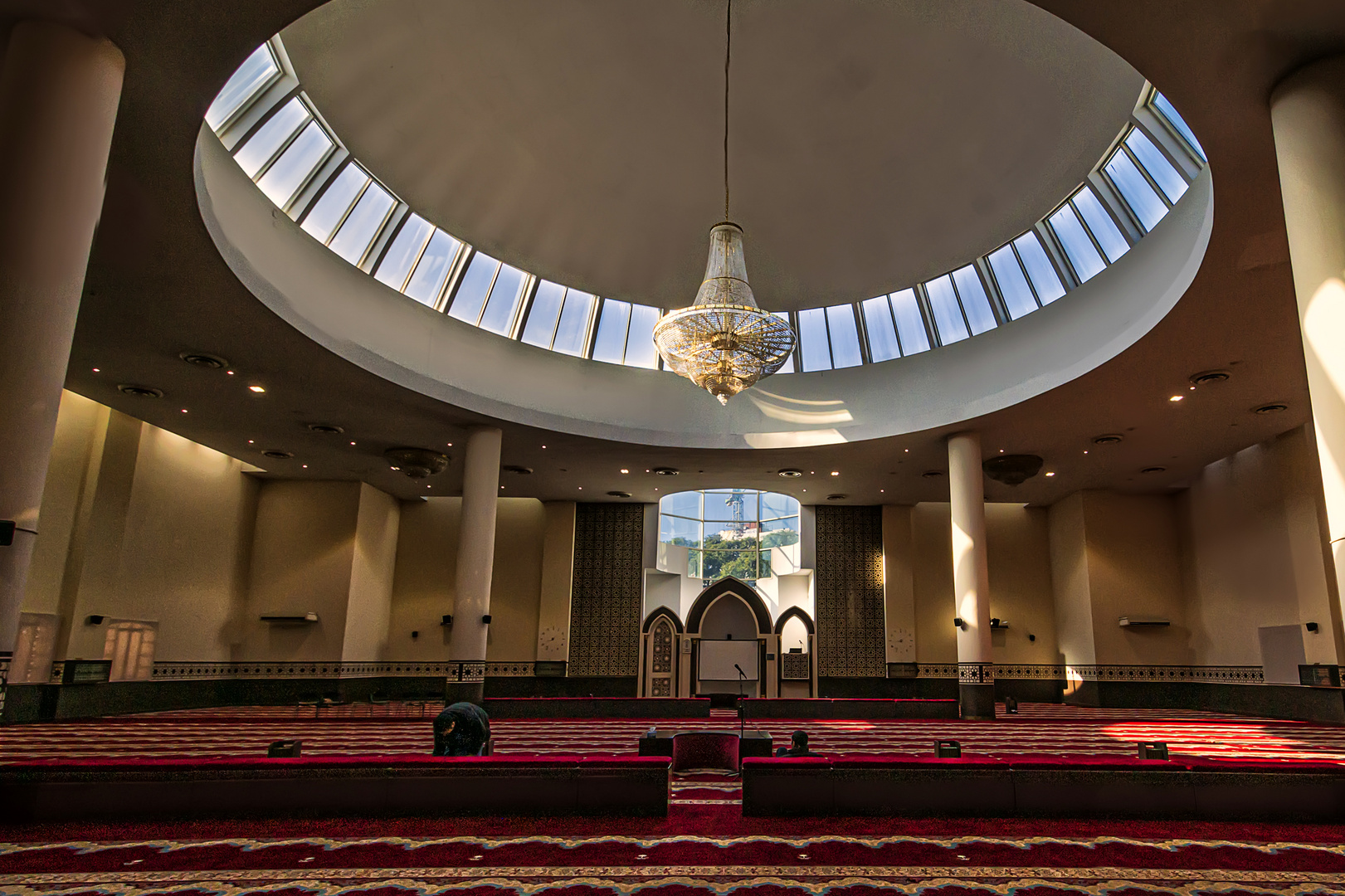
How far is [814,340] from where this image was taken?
15.6m

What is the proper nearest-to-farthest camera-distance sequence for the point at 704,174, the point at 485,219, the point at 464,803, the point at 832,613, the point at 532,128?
the point at 464,803 < the point at 532,128 < the point at 704,174 < the point at 485,219 < the point at 832,613

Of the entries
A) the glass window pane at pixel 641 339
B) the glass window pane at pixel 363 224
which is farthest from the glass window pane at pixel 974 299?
the glass window pane at pixel 363 224

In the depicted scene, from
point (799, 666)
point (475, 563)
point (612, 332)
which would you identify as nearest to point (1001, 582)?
point (799, 666)

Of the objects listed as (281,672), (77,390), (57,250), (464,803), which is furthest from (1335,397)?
(281,672)

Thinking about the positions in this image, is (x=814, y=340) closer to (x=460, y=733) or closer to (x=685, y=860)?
(x=460, y=733)

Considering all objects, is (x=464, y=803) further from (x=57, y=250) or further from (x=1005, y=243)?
(x=1005, y=243)

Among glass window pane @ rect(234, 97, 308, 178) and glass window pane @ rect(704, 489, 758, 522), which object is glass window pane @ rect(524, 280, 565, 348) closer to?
glass window pane @ rect(234, 97, 308, 178)

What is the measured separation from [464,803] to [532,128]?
26.3 ft

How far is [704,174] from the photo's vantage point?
36.2 feet

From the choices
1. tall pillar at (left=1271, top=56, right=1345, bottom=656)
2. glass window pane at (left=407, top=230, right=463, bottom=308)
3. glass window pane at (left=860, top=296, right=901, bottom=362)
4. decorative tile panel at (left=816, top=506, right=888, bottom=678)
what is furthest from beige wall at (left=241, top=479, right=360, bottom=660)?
tall pillar at (left=1271, top=56, right=1345, bottom=656)

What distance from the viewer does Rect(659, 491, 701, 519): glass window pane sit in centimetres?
2555

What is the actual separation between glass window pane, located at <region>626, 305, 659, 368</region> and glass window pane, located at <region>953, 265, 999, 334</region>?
5461 millimetres

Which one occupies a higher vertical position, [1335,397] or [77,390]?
[77,390]

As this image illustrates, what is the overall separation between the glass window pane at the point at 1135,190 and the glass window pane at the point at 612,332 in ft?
26.7
